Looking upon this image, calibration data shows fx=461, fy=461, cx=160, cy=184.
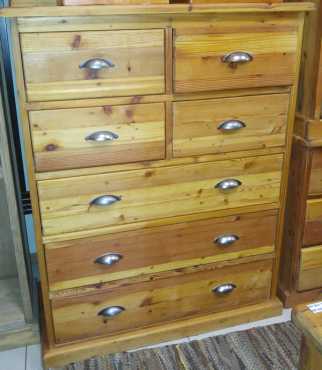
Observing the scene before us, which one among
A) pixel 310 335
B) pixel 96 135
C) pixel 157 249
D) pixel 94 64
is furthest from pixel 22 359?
pixel 310 335

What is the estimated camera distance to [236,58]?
148 centimetres

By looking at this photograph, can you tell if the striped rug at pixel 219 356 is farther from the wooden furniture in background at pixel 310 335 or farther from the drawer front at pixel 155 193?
the wooden furniture in background at pixel 310 335

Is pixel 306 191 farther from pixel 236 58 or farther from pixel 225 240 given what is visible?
pixel 236 58

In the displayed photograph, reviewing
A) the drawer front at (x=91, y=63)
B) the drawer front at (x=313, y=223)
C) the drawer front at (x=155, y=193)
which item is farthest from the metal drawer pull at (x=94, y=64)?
the drawer front at (x=313, y=223)

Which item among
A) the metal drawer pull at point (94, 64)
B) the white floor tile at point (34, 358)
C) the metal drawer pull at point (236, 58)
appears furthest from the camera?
the white floor tile at point (34, 358)

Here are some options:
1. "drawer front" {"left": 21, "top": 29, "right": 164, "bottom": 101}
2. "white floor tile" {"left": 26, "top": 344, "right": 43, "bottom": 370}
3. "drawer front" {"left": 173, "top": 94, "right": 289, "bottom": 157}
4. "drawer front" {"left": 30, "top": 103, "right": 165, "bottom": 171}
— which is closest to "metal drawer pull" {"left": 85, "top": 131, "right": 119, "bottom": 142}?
"drawer front" {"left": 30, "top": 103, "right": 165, "bottom": 171}

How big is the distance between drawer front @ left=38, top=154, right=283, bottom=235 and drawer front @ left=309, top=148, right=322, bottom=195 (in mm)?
159

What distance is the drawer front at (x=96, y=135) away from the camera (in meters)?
1.41

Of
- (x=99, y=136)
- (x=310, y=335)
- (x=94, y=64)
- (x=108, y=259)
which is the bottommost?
(x=310, y=335)

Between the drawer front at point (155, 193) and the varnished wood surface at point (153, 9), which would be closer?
the varnished wood surface at point (153, 9)

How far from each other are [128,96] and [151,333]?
0.92 m

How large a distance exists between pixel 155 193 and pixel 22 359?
31.8 inches

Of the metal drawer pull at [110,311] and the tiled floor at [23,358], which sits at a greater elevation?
the metal drawer pull at [110,311]

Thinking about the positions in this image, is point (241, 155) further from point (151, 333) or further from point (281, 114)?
point (151, 333)
